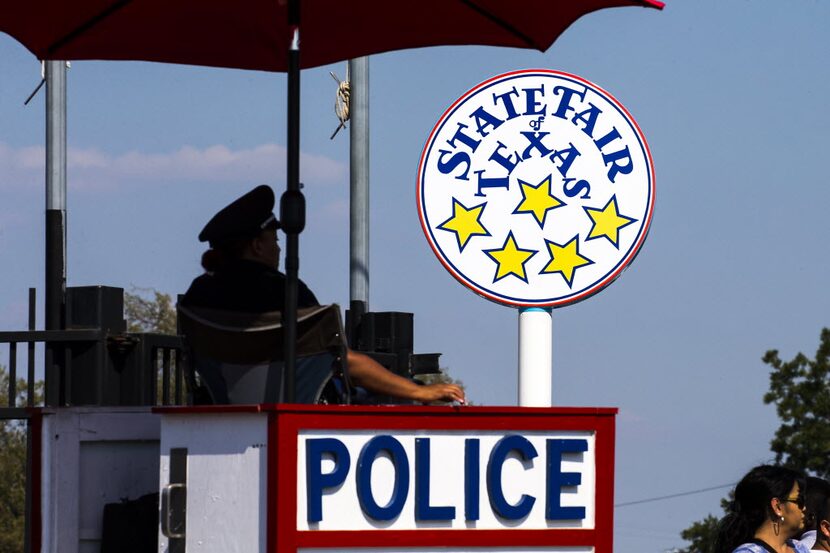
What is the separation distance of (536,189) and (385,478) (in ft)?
8.15

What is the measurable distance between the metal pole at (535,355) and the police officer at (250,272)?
160cm

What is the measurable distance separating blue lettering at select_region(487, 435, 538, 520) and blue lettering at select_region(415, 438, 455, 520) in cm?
19

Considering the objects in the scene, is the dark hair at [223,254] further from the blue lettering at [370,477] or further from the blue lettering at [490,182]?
the blue lettering at [490,182]

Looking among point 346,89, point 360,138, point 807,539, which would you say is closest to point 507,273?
point 807,539

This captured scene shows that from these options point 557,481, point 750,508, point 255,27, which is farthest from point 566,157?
point 557,481

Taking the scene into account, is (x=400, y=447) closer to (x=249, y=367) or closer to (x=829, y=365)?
(x=249, y=367)

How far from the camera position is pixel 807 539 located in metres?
7.28

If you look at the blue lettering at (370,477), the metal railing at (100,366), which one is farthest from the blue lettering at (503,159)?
the blue lettering at (370,477)

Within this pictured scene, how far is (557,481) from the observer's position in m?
5.45

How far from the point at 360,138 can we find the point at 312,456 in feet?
30.4

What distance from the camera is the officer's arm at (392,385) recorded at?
548 centimetres

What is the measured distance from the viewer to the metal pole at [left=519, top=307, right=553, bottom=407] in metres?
7.25

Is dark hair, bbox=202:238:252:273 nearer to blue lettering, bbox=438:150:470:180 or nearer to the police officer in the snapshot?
the police officer

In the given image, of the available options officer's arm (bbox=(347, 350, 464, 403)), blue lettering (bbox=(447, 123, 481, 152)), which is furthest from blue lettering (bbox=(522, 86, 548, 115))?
officer's arm (bbox=(347, 350, 464, 403))
